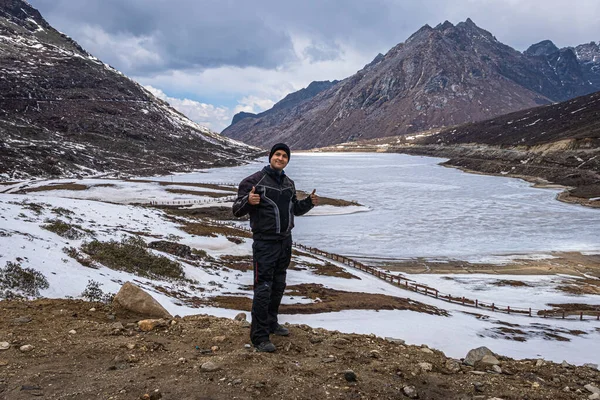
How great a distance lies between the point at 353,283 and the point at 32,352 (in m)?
21.8

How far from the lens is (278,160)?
23.6 ft

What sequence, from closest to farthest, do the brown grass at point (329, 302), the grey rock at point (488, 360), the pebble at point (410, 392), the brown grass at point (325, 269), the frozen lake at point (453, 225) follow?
the pebble at point (410, 392), the grey rock at point (488, 360), the brown grass at point (329, 302), the brown grass at point (325, 269), the frozen lake at point (453, 225)

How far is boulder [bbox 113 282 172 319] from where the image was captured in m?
9.43

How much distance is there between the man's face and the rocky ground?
3084mm

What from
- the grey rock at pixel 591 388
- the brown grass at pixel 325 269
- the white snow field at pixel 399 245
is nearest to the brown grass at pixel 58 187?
the white snow field at pixel 399 245

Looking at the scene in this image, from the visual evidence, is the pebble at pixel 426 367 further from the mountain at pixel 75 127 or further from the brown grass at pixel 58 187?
the mountain at pixel 75 127

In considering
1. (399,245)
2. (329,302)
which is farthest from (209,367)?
(399,245)

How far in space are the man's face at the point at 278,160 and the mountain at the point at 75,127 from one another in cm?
9825

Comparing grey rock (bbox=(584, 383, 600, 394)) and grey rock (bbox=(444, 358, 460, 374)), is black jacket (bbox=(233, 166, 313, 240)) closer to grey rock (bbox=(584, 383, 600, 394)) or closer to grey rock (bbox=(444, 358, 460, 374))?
grey rock (bbox=(444, 358, 460, 374))

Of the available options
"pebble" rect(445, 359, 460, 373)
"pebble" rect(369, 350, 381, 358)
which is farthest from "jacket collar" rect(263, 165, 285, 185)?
"pebble" rect(445, 359, 460, 373)

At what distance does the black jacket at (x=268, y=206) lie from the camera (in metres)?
6.96

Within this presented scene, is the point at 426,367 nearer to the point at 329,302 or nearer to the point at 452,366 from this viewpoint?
the point at 452,366

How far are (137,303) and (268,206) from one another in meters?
4.61

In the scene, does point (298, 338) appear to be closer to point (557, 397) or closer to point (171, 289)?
point (557, 397)
